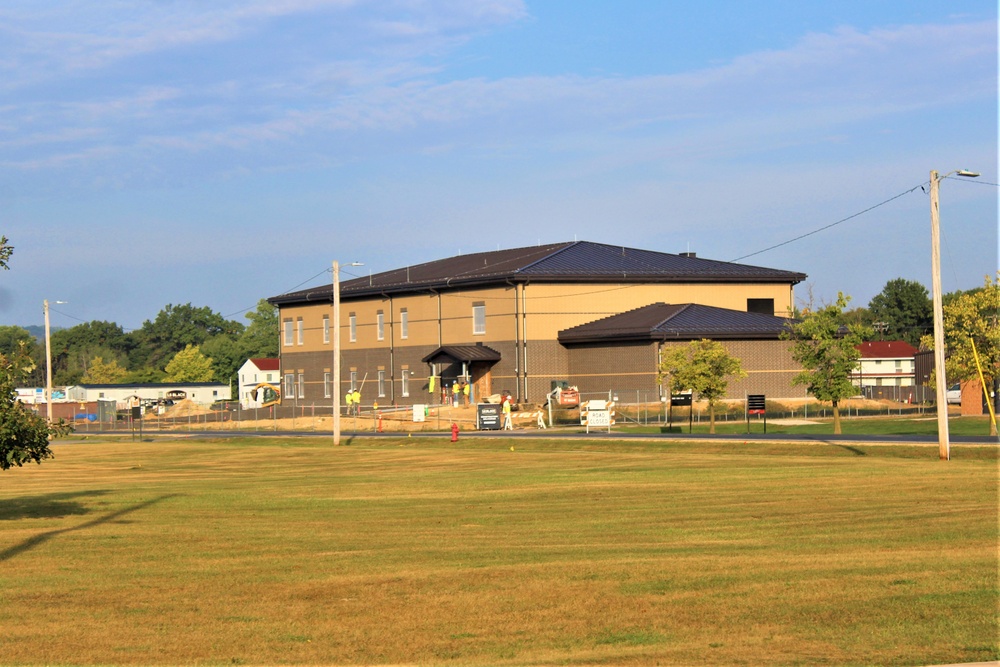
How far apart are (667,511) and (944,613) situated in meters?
11.4

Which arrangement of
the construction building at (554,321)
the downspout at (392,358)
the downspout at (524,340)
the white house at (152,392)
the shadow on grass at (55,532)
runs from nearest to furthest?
the shadow on grass at (55,532), the construction building at (554,321), the downspout at (524,340), the downspout at (392,358), the white house at (152,392)

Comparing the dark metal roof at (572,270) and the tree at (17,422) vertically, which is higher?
the dark metal roof at (572,270)

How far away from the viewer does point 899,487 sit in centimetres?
2802

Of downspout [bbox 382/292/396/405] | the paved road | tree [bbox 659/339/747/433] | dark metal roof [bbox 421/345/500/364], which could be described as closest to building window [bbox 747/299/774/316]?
dark metal roof [bbox 421/345/500/364]

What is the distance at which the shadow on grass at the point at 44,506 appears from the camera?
2783 cm

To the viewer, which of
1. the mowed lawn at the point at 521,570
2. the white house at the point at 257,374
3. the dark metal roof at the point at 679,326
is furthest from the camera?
the white house at the point at 257,374

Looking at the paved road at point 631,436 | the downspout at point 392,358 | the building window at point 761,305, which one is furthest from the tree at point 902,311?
the paved road at point 631,436

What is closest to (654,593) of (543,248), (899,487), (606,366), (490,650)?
(490,650)

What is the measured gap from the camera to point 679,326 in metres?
77.9

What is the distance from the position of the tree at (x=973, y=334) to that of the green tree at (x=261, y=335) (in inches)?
5462

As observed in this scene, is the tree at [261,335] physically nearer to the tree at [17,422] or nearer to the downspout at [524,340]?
the downspout at [524,340]

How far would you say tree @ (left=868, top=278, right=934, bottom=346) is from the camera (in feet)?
531

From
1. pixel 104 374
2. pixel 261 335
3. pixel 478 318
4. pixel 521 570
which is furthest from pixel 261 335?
pixel 521 570

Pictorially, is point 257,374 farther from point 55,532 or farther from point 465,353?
point 55,532
